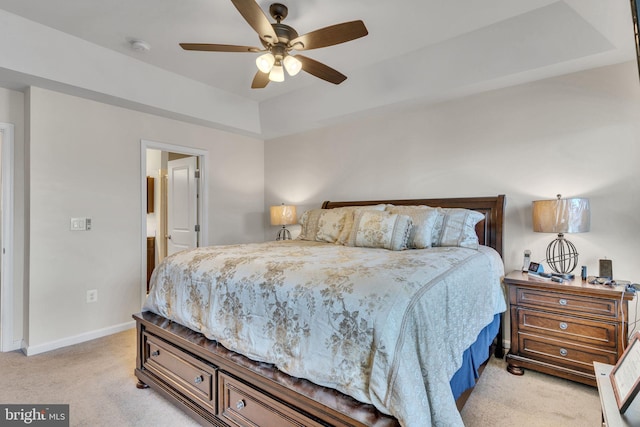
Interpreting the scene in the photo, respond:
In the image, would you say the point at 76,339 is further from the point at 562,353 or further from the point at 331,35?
the point at 562,353

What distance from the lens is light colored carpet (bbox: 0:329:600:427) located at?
6.20 feet

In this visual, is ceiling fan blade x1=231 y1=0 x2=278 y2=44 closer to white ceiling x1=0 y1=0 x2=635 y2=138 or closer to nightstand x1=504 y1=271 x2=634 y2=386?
white ceiling x1=0 y1=0 x2=635 y2=138

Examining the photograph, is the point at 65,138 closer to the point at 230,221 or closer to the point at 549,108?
the point at 230,221

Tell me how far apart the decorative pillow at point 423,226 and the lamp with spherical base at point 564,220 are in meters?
0.74

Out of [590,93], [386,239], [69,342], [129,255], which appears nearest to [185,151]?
[129,255]

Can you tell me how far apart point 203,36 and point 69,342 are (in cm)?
316

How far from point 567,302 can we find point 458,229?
0.89 metres

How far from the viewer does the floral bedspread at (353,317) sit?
1172 millimetres

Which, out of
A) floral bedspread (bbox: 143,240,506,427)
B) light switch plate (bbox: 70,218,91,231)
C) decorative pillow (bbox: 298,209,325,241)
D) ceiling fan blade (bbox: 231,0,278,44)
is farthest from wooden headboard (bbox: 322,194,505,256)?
light switch plate (bbox: 70,218,91,231)

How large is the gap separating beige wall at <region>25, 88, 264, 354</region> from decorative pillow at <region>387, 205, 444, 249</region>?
298 cm

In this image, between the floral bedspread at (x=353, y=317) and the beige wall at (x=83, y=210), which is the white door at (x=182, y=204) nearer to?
the beige wall at (x=83, y=210)

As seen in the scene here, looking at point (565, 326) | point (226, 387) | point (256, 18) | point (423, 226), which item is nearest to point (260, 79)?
point (256, 18)

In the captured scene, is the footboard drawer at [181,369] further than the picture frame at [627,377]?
Yes

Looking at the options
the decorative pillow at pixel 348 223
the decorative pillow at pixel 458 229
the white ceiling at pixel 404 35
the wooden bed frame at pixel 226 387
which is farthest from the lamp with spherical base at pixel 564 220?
the wooden bed frame at pixel 226 387
